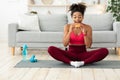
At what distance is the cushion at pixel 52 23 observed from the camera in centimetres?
582

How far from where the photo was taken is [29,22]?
5617mm

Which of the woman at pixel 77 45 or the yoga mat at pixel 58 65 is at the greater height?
the woman at pixel 77 45

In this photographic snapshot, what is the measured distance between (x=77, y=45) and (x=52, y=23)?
69.9 inches

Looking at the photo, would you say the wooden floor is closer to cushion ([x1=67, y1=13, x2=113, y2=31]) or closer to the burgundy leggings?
the burgundy leggings

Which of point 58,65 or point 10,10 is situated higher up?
point 10,10

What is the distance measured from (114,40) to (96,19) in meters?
0.74

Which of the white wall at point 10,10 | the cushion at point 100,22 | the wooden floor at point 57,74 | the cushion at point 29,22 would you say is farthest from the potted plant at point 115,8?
the wooden floor at point 57,74

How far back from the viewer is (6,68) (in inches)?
151

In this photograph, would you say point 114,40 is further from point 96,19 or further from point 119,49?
point 96,19

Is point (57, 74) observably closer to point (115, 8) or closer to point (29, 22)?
point (29, 22)

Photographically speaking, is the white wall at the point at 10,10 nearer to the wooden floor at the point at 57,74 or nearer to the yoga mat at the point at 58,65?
the yoga mat at the point at 58,65

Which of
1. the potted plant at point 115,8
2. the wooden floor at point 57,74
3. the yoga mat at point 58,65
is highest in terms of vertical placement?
the potted plant at point 115,8

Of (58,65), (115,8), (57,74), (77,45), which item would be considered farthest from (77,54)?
(115,8)

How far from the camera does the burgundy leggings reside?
400 cm
